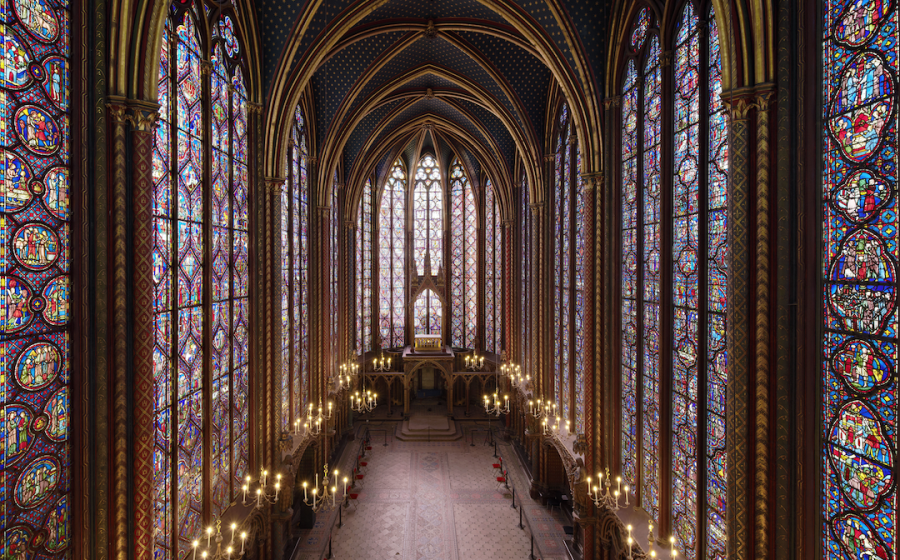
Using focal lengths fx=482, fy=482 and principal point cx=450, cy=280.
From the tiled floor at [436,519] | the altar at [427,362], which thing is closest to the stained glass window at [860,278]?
the tiled floor at [436,519]

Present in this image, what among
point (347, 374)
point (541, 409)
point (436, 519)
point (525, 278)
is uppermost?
point (525, 278)

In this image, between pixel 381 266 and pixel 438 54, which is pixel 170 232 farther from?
pixel 381 266

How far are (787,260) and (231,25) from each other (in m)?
Result: 11.9

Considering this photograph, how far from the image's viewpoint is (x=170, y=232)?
848 centimetres

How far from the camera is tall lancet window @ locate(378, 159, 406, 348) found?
29.3 metres

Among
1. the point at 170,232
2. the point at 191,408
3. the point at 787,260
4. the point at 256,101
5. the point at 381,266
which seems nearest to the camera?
the point at 787,260

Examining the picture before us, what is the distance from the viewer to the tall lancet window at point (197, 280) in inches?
325

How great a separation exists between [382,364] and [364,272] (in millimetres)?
5411

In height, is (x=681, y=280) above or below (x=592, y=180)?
below

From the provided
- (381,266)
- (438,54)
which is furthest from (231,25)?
(381,266)

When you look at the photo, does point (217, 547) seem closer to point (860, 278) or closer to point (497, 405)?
point (860, 278)

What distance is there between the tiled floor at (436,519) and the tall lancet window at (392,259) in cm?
881

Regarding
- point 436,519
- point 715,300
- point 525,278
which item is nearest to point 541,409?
point 436,519

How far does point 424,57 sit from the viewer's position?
1889 centimetres
